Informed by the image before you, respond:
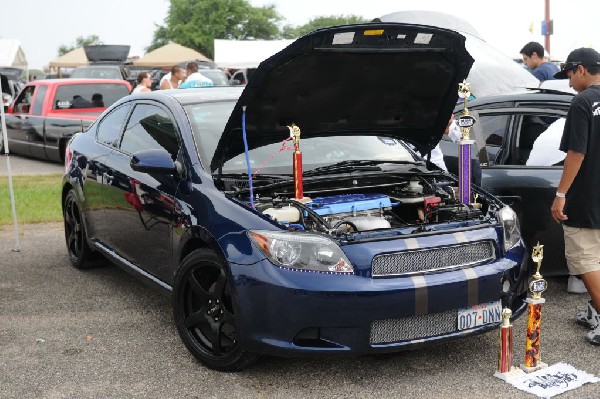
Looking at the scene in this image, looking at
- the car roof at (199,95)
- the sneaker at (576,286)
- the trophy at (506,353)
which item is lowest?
the sneaker at (576,286)

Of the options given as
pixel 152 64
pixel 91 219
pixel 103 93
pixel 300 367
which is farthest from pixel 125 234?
pixel 152 64

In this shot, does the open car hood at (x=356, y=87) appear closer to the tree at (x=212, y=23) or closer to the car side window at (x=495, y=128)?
the car side window at (x=495, y=128)

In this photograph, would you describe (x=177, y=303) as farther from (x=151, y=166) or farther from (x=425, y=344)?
(x=425, y=344)

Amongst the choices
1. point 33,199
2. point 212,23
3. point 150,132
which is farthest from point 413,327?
point 212,23

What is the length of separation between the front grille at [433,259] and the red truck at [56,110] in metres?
10.4

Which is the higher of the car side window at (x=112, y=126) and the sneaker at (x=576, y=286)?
the car side window at (x=112, y=126)

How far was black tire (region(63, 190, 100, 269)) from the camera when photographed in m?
6.62

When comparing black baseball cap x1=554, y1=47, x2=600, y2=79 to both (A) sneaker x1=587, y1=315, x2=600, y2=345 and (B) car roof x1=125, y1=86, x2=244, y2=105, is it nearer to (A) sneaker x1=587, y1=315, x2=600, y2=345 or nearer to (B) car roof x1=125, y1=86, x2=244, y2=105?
(A) sneaker x1=587, y1=315, x2=600, y2=345

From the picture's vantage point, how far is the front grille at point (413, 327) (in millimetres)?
3941

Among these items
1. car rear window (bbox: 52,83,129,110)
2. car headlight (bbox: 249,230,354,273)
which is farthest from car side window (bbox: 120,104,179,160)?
car rear window (bbox: 52,83,129,110)

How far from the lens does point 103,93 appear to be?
14.4m

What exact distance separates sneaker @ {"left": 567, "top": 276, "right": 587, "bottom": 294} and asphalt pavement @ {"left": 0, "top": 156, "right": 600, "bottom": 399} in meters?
0.09

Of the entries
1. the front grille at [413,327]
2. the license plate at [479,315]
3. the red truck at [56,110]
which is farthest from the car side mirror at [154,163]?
the red truck at [56,110]

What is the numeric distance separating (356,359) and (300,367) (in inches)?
13.4
